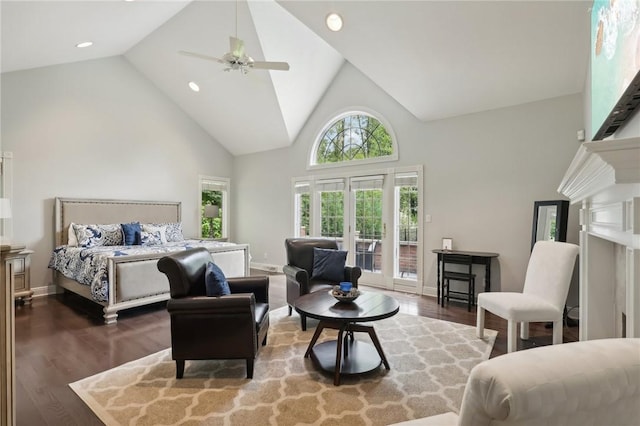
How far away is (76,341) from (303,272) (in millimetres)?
2358

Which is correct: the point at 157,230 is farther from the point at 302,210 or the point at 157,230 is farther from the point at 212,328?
the point at 212,328

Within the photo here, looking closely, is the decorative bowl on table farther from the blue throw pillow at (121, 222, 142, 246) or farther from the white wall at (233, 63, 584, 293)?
the blue throw pillow at (121, 222, 142, 246)

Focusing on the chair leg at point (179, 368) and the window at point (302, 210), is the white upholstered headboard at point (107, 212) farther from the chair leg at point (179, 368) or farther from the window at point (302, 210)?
the chair leg at point (179, 368)

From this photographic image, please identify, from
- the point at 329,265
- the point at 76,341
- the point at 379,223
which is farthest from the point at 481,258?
the point at 76,341

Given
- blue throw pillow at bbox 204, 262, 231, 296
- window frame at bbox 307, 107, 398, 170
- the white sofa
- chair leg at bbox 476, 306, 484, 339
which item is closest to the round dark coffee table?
blue throw pillow at bbox 204, 262, 231, 296

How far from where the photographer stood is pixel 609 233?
1600mm

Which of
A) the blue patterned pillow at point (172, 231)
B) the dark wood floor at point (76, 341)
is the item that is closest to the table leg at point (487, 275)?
the dark wood floor at point (76, 341)

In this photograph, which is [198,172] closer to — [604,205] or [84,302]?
[84,302]

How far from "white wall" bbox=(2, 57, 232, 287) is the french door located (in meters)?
3.16

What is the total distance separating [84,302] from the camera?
460cm

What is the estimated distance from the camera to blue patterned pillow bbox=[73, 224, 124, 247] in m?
4.91

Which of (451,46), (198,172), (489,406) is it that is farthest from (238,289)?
(198,172)

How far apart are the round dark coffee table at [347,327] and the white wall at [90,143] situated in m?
4.74

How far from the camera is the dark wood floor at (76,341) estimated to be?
2111 millimetres
